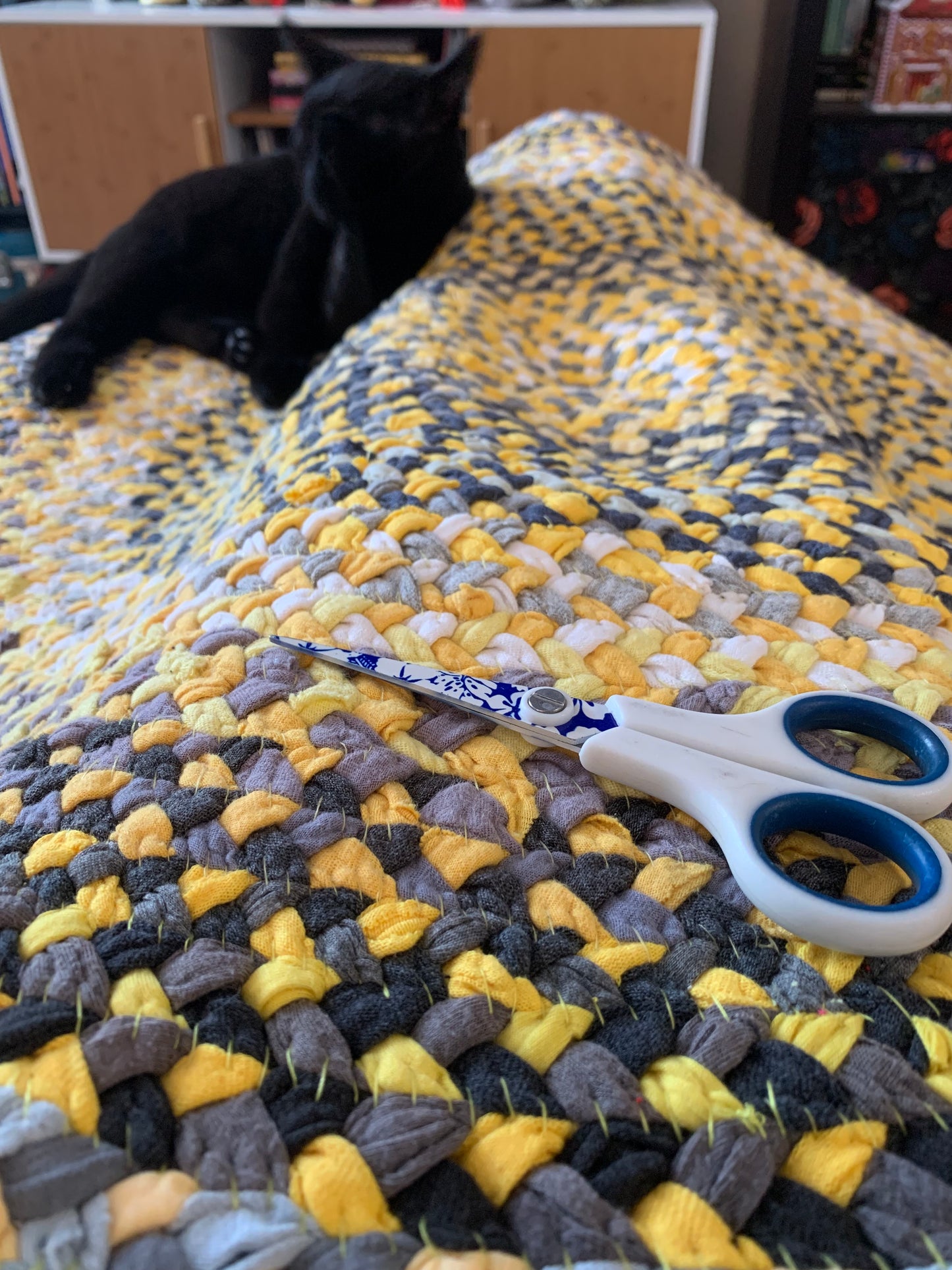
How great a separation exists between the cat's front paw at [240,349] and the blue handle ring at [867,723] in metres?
0.64

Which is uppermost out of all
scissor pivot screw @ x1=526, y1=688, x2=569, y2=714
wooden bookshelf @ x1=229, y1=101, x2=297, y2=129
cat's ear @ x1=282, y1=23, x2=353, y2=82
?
cat's ear @ x1=282, y1=23, x2=353, y2=82

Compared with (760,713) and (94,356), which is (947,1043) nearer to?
(760,713)

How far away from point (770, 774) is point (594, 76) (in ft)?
5.36

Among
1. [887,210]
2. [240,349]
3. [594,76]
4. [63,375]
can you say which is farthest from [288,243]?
[887,210]

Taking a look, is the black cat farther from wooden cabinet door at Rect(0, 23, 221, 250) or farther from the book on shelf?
the book on shelf

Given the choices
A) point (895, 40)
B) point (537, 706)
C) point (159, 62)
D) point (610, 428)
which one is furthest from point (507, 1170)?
point (159, 62)

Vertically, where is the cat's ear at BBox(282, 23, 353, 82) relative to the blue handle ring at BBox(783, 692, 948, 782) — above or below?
above

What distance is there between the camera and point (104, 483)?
24.3 inches

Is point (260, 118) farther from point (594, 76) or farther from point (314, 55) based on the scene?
point (314, 55)

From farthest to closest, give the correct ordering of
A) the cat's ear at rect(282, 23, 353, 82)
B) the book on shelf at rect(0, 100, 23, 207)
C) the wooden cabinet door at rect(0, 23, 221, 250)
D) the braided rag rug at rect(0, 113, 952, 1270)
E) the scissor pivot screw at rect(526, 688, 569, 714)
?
the book on shelf at rect(0, 100, 23, 207), the wooden cabinet door at rect(0, 23, 221, 250), the cat's ear at rect(282, 23, 353, 82), the scissor pivot screw at rect(526, 688, 569, 714), the braided rag rug at rect(0, 113, 952, 1270)

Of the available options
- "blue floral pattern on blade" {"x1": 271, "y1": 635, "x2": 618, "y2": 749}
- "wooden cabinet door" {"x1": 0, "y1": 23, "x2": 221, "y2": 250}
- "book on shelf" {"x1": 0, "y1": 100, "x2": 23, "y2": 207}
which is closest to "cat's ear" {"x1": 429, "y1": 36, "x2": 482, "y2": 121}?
"blue floral pattern on blade" {"x1": 271, "y1": 635, "x2": 618, "y2": 749}

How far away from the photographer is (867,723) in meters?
0.29

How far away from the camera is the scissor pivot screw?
29 centimetres

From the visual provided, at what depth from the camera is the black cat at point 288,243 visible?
0.72 metres
